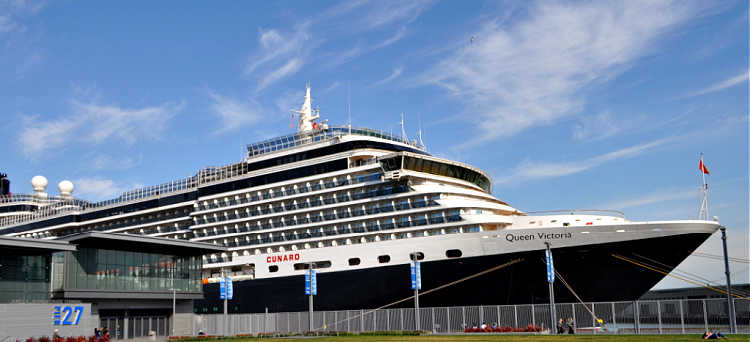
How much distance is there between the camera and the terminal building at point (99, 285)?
36.7 m

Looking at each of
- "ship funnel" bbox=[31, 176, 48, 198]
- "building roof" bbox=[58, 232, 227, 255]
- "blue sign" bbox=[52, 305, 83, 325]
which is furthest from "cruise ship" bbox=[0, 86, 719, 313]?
"ship funnel" bbox=[31, 176, 48, 198]

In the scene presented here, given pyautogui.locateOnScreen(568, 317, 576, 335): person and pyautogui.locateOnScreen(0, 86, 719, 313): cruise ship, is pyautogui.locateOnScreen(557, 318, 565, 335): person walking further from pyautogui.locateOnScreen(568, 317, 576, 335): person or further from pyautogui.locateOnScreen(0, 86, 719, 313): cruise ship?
pyautogui.locateOnScreen(0, 86, 719, 313): cruise ship

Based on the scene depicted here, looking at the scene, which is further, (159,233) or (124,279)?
(159,233)

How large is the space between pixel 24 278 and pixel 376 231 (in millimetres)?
24268

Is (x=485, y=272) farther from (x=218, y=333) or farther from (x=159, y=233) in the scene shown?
(x=159, y=233)

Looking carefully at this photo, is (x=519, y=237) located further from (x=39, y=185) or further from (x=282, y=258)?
(x=39, y=185)

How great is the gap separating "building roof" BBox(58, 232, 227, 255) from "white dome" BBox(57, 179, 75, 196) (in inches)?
2052

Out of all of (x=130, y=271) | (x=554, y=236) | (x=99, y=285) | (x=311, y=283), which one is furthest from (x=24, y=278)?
(x=554, y=236)

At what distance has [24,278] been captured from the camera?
3775 cm

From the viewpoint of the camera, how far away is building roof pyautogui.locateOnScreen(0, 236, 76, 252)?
35.9m

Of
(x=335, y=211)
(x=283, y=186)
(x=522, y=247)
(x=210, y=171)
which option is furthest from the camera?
(x=210, y=171)

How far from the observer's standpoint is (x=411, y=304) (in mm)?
50156

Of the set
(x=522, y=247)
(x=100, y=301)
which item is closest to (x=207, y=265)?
(x=100, y=301)

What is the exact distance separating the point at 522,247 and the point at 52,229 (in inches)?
2202
